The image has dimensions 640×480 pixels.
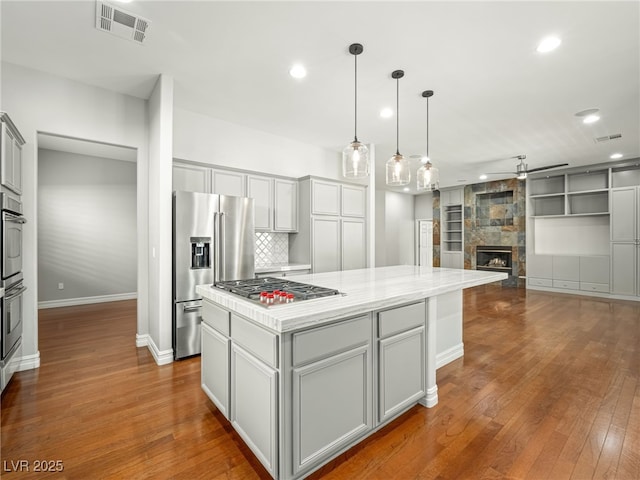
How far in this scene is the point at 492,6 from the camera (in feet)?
7.13

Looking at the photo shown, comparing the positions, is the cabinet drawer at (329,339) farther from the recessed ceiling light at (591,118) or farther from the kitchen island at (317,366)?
the recessed ceiling light at (591,118)

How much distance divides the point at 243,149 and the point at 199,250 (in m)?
1.82

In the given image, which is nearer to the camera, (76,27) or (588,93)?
(76,27)

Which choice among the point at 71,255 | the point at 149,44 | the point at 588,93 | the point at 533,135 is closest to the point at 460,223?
the point at 533,135

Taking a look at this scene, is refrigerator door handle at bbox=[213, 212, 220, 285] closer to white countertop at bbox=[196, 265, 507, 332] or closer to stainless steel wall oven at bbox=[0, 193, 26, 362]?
white countertop at bbox=[196, 265, 507, 332]

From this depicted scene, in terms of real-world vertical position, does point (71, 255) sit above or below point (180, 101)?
below

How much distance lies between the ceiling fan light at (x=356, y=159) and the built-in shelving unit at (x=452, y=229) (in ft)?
26.0

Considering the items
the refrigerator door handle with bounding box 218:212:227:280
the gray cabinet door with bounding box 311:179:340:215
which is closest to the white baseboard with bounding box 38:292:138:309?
the refrigerator door handle with bounding box 218:212:227:280

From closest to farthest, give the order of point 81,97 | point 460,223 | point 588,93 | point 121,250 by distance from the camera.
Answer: point 81,97 < point 588,93 < point 121,250 < point 460,223

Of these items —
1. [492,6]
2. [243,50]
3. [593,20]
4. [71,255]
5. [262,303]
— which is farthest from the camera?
[71,255]

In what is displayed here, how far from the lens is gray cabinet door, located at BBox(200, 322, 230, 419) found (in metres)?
1.99

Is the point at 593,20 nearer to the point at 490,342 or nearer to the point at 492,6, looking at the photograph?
the point at 492,6

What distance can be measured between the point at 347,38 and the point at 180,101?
221 cm

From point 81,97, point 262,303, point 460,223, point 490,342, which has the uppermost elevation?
point 81,97
